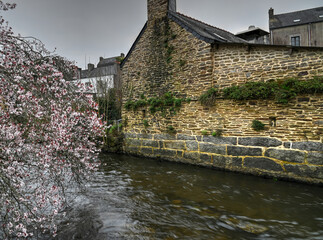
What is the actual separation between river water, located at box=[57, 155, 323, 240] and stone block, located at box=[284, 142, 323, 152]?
107 cm

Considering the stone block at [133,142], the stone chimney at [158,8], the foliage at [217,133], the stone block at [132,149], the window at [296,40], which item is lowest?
the stone block at [132,149]

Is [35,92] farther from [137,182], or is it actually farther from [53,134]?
[137,182]

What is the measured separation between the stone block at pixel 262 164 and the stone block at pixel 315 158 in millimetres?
815

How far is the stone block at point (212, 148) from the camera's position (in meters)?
7.85

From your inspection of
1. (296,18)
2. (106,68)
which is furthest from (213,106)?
(106,68)

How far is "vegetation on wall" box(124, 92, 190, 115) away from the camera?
927cm

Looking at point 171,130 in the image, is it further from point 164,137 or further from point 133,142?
point 133,142

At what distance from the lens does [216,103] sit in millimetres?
8031

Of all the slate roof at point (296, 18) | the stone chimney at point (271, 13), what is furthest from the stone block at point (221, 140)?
the stone chimney at point (271, 13)

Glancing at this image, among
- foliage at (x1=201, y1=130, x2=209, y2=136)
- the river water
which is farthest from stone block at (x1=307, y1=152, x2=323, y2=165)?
foliage at (x1=201, y1=130, x2=209, y2=136)

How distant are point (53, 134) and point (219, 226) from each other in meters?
3.53

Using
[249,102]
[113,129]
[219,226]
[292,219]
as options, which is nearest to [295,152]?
[249,102]

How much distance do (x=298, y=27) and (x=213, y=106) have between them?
68.2 ft

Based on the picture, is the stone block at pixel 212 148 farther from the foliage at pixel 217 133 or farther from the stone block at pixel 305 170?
the stone block at pixel 305 170
